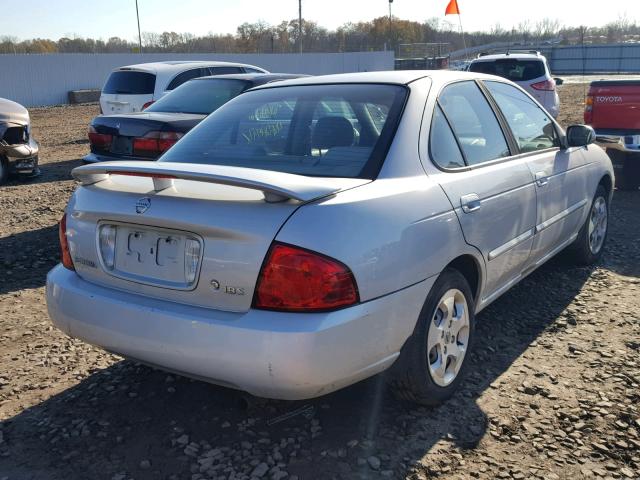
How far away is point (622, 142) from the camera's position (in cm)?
809

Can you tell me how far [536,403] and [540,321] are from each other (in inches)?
→ 45.3

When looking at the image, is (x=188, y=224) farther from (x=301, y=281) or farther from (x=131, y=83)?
(x=131, y=83)

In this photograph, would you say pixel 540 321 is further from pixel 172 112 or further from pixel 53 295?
pixel 172 112

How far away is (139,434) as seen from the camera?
9.94 ft

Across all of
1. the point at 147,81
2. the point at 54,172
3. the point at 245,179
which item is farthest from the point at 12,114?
the point at 245,179

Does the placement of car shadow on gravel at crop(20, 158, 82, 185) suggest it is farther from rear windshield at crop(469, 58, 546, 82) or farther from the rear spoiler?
rear windshield at crop(469, 58, 546, 82)

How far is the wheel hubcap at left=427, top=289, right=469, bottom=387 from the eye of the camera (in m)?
3.13

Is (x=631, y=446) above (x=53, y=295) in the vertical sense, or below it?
below

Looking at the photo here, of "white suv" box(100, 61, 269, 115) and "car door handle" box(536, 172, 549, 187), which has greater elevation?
"white suv" box(100, 61, 269, 115)

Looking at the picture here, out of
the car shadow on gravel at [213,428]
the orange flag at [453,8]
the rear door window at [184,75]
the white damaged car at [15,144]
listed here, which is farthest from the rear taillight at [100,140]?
the orange flag at [453,8]

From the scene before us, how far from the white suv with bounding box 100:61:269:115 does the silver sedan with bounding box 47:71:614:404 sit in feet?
25.4

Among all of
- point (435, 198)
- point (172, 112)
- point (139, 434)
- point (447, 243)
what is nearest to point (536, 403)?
point (447, 243)

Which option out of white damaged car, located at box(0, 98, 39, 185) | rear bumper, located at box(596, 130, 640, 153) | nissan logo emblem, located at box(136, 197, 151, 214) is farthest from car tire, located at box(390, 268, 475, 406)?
white damaged car, located at box(0, 98, 39, 185)

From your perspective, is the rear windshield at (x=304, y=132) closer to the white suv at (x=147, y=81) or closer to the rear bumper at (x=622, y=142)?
the rear bumper at (x=622, y=142)
